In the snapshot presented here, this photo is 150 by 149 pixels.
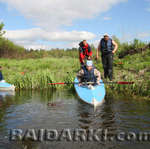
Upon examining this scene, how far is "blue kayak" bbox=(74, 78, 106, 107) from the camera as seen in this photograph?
6160 millimetres

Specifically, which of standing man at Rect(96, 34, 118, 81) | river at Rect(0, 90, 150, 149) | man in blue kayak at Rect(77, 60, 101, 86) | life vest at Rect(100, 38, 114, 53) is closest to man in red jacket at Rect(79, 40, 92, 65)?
standing man at Rect(96, 34, 118, 81)

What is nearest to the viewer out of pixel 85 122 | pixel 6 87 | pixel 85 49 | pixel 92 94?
pixel 85 122

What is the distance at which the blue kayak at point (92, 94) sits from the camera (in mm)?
6160

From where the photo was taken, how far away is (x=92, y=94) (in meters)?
6.43

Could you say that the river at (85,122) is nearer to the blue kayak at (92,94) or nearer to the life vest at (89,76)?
the blue kayak at (92,94)

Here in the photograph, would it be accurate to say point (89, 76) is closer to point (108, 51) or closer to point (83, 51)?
point (108, 51)

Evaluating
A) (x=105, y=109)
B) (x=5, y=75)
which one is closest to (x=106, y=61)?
(x=105, y=109)

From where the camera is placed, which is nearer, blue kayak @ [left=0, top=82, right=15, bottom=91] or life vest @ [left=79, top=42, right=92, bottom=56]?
life vest @ [left=79, top=42, right=92, bottom=56]

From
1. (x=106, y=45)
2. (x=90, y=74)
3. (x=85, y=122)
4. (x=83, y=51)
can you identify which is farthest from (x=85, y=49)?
(x=85, y=122)

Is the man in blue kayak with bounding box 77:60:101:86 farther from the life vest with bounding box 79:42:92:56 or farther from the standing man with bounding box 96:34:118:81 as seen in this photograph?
the life vest with bounding box 79:42:92:56

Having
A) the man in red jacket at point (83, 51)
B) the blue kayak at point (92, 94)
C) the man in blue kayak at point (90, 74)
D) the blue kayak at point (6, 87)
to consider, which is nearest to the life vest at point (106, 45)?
the man in red jacket at point (83, 51)

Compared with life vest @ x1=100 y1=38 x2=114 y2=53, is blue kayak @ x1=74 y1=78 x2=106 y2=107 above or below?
below

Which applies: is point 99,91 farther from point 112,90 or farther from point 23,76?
point 23,76

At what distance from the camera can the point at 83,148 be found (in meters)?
3.40
